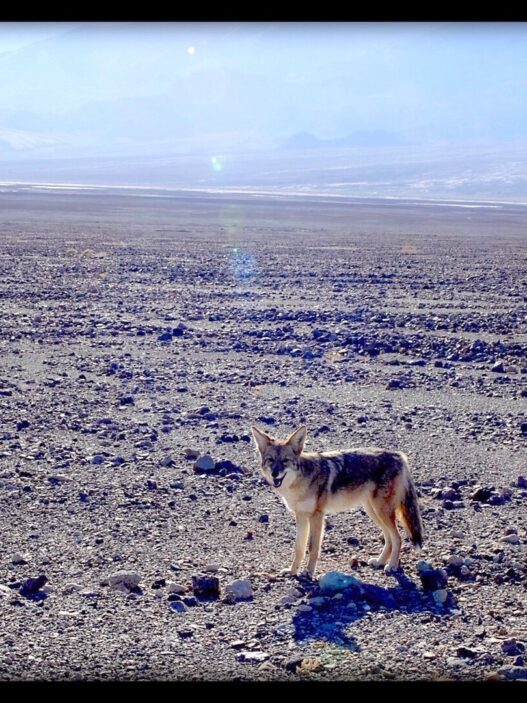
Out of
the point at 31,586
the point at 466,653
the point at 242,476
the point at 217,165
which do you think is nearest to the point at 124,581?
the point at 31,586

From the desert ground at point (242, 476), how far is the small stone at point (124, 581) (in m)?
0.01

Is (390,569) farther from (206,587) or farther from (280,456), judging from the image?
(206,587)

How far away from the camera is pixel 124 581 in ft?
20.7

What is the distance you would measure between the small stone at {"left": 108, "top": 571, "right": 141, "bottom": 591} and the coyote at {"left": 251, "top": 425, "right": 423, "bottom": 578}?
1.03 m

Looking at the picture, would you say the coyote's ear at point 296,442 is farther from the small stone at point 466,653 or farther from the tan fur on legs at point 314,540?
the small stone at point 466,653

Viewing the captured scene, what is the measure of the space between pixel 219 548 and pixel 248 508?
3.02 ft

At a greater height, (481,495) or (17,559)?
(17,559)

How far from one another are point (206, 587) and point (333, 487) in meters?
1.09

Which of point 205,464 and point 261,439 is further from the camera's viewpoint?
point 205,464

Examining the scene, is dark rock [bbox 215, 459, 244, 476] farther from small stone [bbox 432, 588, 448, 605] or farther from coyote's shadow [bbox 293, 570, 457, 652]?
small stone [bbox 432, 588, 448, 605]

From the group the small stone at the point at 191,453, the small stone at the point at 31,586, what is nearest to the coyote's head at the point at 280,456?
the small stone at the point at 31,586

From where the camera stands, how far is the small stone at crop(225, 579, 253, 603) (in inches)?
243

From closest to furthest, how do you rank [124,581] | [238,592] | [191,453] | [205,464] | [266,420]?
[238,592], [124,581], [205,464], [191,453], [266,420]

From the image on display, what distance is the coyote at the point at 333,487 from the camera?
6590mm
